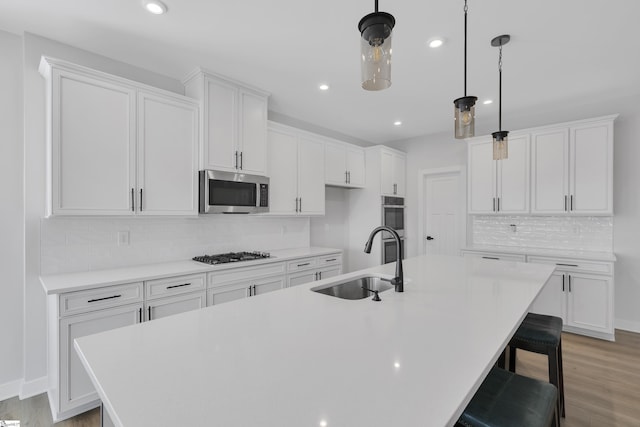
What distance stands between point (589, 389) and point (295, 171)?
11.0ft

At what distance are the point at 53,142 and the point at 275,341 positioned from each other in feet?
7.17

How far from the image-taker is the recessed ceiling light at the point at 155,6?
1954 millimetres

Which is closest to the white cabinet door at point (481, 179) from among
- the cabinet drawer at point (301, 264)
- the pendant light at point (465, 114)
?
the cabinet drawer at point (301, 264)

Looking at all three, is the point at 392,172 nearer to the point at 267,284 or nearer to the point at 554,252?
the point at 554,252

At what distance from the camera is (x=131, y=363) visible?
3.02 feet

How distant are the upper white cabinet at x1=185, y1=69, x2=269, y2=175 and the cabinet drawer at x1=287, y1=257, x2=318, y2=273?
104 cm

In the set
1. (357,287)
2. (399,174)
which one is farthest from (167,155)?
(399,174)

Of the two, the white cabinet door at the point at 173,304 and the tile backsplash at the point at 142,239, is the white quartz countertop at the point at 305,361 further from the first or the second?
the tile backsplash at the point at 142,239

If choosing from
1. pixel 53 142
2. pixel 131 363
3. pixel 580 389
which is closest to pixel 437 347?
pixel 131 363

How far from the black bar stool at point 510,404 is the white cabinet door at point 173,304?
2.09 metres

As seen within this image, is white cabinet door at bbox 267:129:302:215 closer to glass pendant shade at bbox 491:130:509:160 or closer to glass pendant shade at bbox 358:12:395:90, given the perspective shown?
glass pendant shade at bbox 491:130:509:160

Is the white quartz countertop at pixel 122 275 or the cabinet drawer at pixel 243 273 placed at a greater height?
the white quartz countertop at pixel 122 275

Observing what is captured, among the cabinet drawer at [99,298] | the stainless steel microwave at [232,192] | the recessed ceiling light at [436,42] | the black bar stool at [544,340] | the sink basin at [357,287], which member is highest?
the recessed ceiling light at [436,42]

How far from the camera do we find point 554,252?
3727 millimetres
